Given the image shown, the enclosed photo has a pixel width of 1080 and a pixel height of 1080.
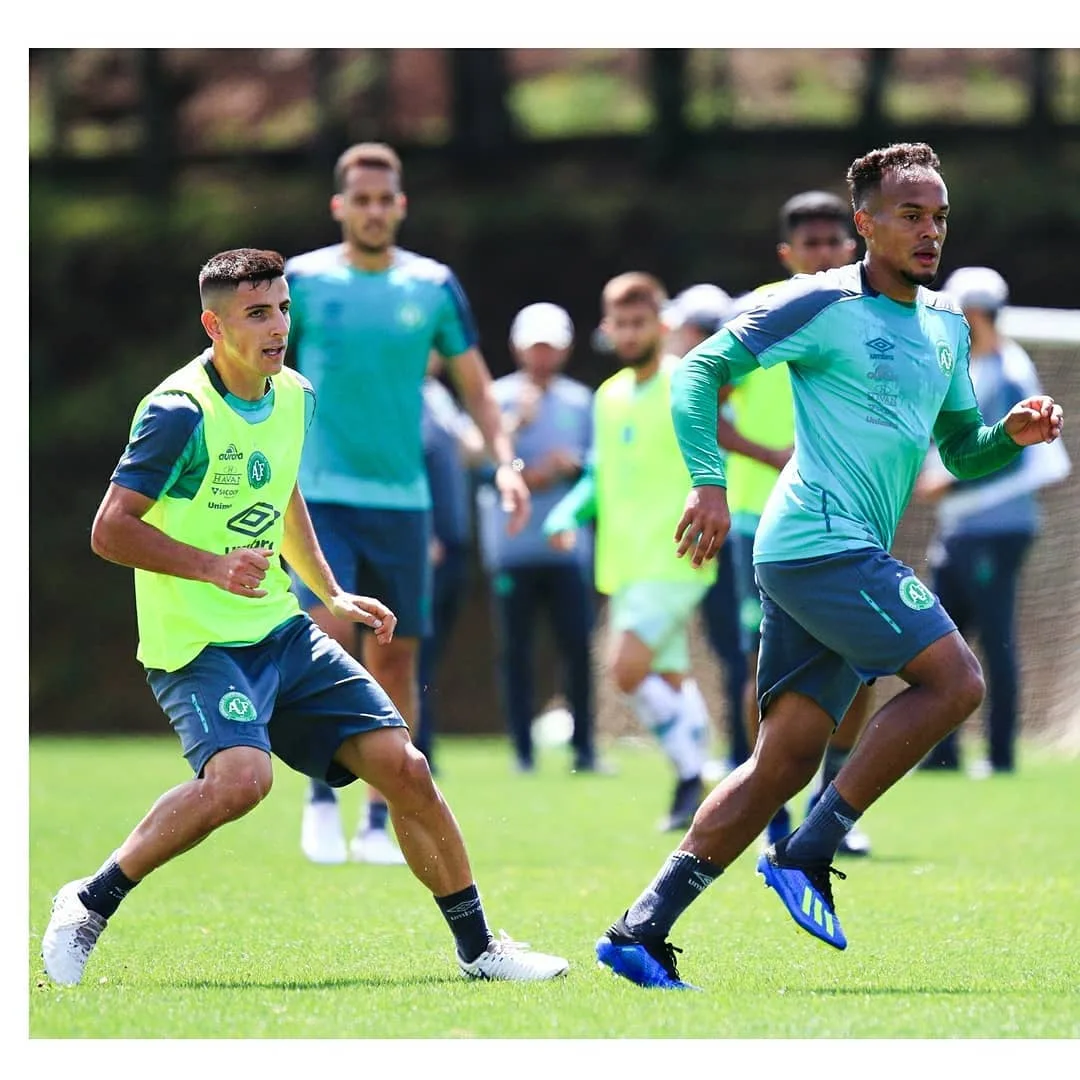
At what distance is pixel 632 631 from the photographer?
9125mm

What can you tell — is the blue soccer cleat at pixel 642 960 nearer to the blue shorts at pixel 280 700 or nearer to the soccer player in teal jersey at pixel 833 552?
the soccer player in teal jersey at pixel 833 552

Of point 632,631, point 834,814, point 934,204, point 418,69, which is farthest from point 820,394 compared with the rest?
point 418,69

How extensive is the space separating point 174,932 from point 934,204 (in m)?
3.07

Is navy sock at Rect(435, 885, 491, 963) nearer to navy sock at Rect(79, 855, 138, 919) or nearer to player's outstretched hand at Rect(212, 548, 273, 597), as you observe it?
navy sock at Rect(79, 855, 138, 919)

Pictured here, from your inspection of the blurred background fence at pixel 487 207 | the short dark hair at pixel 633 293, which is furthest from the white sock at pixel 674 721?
the blurred background fence at pixel 487 207

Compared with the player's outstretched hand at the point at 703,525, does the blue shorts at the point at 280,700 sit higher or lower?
lower

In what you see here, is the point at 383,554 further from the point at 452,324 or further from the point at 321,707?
the point at 321,707

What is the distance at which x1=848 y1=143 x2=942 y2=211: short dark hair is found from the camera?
216 inches

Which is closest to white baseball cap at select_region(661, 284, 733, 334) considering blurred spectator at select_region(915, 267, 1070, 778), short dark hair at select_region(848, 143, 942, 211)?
blurred spectator at select_region(915, 267, 1070, 778)

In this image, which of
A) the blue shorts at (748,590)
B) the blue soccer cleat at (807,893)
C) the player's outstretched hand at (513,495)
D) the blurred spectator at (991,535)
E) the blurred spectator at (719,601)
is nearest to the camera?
the blue soccer cleat at (807,893)

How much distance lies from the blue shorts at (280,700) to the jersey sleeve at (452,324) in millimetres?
2720

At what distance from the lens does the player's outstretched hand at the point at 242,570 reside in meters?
5.09

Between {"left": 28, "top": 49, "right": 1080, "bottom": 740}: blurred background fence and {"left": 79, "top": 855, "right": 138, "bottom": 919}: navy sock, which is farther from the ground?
{"left": 28, "top": 49, "right": 1080, "bottom": 740}: blurred background fence

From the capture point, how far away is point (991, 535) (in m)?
11.9
